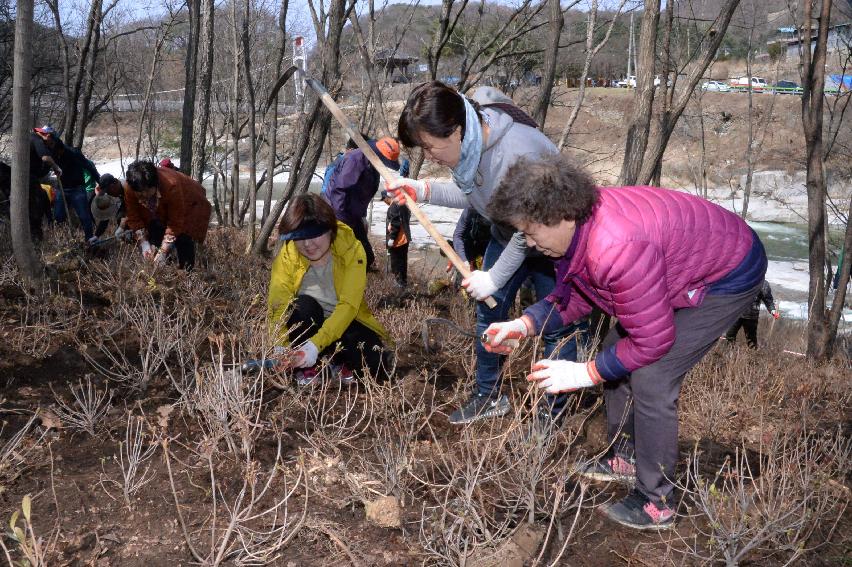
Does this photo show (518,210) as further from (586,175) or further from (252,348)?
(252,348)


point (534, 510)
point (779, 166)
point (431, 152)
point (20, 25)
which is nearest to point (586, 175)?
point (431, 152)

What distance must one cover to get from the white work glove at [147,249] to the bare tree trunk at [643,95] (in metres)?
3.38

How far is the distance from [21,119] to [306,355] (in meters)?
2.02

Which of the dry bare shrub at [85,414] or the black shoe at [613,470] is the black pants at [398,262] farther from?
the black shoe at [613,470]

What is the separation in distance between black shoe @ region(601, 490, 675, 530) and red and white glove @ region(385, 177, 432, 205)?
4.97ft

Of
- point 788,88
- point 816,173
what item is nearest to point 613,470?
point 816,173

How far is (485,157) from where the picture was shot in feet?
8.55

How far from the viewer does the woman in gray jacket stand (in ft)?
8.07

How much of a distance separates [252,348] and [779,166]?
2908cm

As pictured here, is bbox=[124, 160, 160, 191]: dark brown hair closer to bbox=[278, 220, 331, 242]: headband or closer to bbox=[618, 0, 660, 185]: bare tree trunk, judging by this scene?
bbox=[278, 220, 331, 242]: headband

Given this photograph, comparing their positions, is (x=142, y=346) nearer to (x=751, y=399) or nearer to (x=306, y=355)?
(x=306, y=355)

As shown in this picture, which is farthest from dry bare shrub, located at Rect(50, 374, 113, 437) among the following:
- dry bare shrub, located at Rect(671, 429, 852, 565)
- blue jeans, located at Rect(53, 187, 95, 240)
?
blue jeans, located at Rect(53, 187, 95, 240)

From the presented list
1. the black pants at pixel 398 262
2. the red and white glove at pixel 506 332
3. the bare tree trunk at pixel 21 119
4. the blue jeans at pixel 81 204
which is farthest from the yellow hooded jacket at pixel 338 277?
the blue jeans at pixel 81 204

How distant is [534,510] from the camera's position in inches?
88.1
